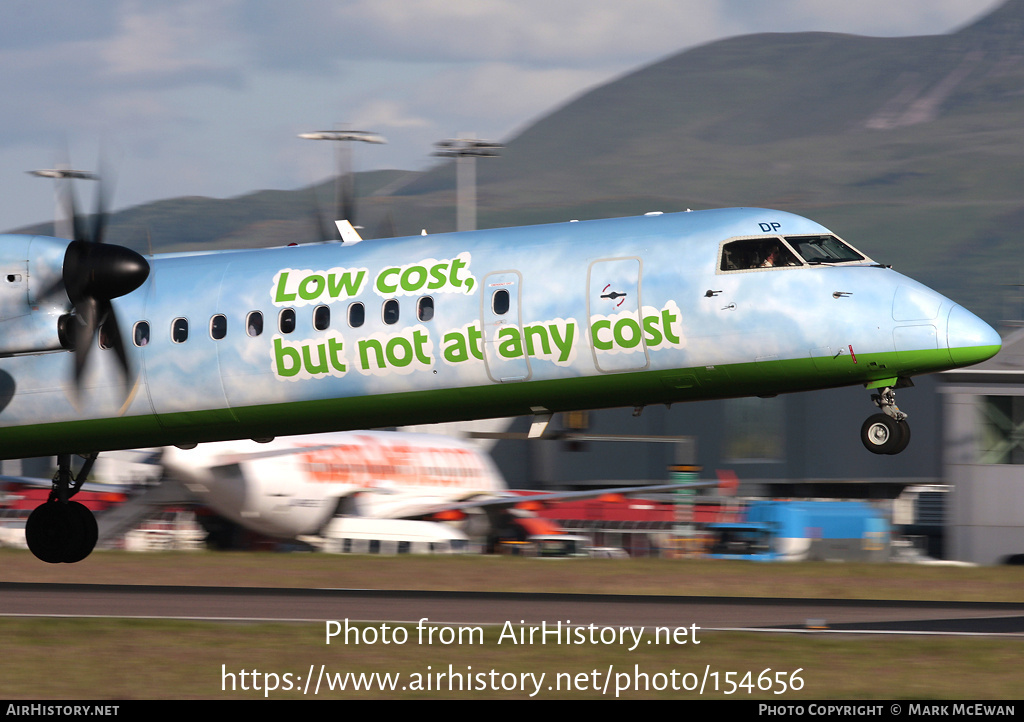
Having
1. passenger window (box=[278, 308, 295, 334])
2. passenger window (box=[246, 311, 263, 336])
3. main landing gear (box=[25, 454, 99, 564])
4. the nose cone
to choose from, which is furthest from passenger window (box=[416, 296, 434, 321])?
main landing gear (box=[25, 454, 99, 564])

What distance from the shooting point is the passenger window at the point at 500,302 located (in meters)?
19.1

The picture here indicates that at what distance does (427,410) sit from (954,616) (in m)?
10.0

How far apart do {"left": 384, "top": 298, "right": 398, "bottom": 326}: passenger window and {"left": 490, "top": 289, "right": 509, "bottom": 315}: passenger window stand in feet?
5.20

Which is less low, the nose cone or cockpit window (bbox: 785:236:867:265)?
cockpit window (bbox: 785:236:867:265)

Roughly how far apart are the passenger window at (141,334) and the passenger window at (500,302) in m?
6.25

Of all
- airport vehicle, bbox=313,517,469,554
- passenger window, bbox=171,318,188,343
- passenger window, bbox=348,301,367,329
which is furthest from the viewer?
airport vehicle, bbox=313,517,469,554

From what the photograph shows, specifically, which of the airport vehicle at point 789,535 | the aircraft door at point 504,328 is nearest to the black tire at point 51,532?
the aircraft door at point 504,328

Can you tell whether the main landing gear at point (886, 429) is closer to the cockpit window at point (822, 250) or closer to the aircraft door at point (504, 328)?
the cockpit window at point (822, 250)

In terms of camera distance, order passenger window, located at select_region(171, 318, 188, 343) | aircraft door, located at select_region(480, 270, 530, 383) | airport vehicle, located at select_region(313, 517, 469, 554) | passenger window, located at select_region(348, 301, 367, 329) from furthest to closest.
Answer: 1. airport vehicle, located at select_region(313, 517, 469, 554)
2. passenger window, located at select_region(171, 318, 188, 343)
3. passenger window, located at select_region(348, 301, 367, 329)
4. aircraft door, located at select_region(480, 270, 530, 383)

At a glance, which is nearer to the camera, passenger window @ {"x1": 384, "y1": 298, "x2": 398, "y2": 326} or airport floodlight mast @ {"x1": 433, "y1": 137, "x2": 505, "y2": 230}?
passenger window @ {"x1": 384, "y1": 298, "x2": 398, "y2": 326}

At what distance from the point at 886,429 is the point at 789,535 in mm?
21848

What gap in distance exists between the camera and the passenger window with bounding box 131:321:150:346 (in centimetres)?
2133

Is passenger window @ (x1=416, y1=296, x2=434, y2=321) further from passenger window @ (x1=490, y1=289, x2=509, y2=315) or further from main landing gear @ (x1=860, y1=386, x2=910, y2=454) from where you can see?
main landing gear @ (x1=860, y1=386, x2=910, y2=454)

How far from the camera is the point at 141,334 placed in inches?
841
